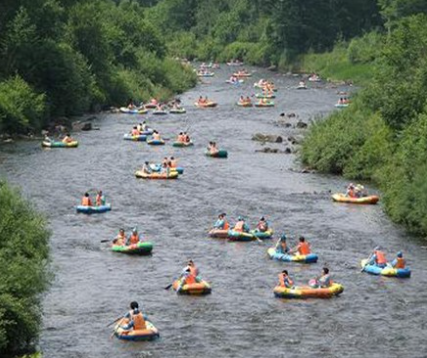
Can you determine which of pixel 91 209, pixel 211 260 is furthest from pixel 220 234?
pixel 91 209

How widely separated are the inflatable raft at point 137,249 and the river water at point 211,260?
1.40 ft

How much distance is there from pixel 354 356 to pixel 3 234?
1178 centimetres

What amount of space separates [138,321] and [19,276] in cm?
435

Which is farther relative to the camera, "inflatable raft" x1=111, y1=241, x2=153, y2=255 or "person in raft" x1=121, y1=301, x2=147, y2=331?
"inflatable raft" x1=111, y1=241, x2=153, y2=255

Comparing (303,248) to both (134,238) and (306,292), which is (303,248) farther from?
(134,238)

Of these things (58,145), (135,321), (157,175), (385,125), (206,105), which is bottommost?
(206,105)

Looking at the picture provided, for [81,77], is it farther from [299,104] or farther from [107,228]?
[107,228]

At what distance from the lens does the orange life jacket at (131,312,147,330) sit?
33.7 metres

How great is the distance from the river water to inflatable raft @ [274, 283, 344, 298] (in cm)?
36

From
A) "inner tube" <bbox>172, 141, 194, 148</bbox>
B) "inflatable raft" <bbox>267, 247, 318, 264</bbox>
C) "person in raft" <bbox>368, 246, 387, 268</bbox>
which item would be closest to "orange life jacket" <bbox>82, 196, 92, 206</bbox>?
"inflatable raft" <bbox>267, 247, 318, 264</bbox>

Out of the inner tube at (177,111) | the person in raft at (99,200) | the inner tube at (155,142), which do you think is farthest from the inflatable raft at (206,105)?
the person in raft at (99,200)

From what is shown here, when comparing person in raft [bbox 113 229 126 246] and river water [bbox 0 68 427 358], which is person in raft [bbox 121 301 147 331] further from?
person in raft [bbox 113 229 126 246]

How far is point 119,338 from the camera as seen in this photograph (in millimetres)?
33594

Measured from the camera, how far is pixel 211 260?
43.6m
